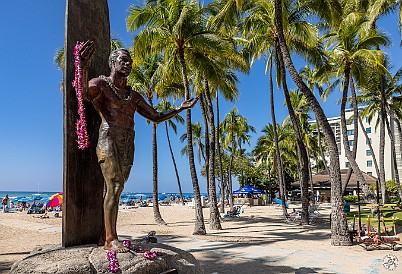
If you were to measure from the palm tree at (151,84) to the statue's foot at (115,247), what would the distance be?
15.0 metres

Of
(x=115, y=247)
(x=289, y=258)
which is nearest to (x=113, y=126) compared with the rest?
(x=115, y=247)

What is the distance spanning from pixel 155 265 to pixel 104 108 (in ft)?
6.48

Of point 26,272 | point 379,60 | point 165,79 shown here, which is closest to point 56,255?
point 26,272

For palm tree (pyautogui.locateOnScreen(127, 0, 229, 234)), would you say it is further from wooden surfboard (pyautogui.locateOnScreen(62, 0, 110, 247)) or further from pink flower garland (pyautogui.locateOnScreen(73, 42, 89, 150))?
pink flower garland (pyautogui.locateOnScreen(73, 42, 89, 150))

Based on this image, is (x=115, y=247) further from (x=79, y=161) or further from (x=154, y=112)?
(x=154, y=112)

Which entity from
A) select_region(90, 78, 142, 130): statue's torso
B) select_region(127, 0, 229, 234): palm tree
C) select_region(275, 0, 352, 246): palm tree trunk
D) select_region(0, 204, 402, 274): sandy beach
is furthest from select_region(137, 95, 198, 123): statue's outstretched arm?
select_region(127, 0, 229, 234): palm tree

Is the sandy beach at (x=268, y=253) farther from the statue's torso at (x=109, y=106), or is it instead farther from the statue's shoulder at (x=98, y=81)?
the statue's shoulder at (x=98, y=81)

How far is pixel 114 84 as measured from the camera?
15.0 feet

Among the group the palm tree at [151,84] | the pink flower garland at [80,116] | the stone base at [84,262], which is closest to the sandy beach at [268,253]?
the stone base at [84,262]

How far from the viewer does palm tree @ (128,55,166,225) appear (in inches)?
762

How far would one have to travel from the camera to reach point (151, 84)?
2008cm

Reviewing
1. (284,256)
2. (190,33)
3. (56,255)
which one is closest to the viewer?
(56,255)

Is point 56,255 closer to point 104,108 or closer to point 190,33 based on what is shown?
point 104,108

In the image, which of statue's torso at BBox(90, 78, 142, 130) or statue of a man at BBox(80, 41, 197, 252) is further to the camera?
statue's torso at BBox(90, 78, 142, 130)
